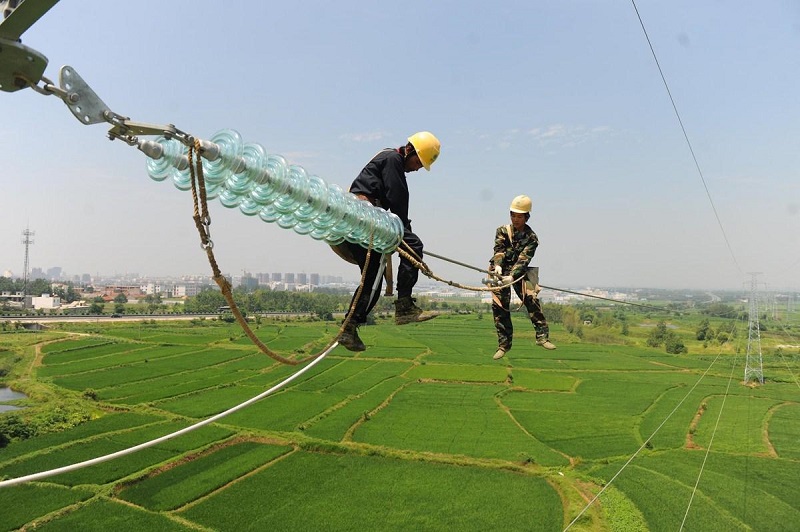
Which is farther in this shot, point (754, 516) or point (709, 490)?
point (709, 490)

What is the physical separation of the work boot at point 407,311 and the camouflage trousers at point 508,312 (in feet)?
4.77

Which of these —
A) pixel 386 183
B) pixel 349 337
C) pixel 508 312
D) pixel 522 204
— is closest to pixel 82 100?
pixel 386 183

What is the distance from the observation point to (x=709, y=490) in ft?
85.0

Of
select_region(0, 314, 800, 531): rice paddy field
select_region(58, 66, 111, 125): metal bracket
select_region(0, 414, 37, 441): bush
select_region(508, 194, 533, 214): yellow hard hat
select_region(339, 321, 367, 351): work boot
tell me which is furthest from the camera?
select_region(0, 414, 37, 441): bush

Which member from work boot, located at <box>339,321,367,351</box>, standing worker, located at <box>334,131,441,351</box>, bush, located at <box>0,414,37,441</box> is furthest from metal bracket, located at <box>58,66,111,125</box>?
bush, located at <box>0,414,37,441</box>

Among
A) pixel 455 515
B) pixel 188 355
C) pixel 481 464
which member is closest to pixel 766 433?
pixel 481 464

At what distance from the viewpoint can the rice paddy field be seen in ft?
76.1

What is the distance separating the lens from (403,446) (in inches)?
1191

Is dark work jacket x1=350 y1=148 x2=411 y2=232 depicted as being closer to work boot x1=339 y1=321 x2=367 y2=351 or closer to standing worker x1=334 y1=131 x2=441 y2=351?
standing worker x1=334 y1=131 x2=441 y2=351

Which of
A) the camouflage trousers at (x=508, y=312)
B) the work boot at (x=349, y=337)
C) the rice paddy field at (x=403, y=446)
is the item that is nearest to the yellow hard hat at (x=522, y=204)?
the camouflage trousers at (x=508, y=312)

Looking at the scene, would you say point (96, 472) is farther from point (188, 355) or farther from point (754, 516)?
point (754, 516)

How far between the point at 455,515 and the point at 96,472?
680 inches

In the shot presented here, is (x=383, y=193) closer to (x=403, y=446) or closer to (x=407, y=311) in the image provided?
(x=407, y=311)

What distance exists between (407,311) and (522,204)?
1745 millimetres
